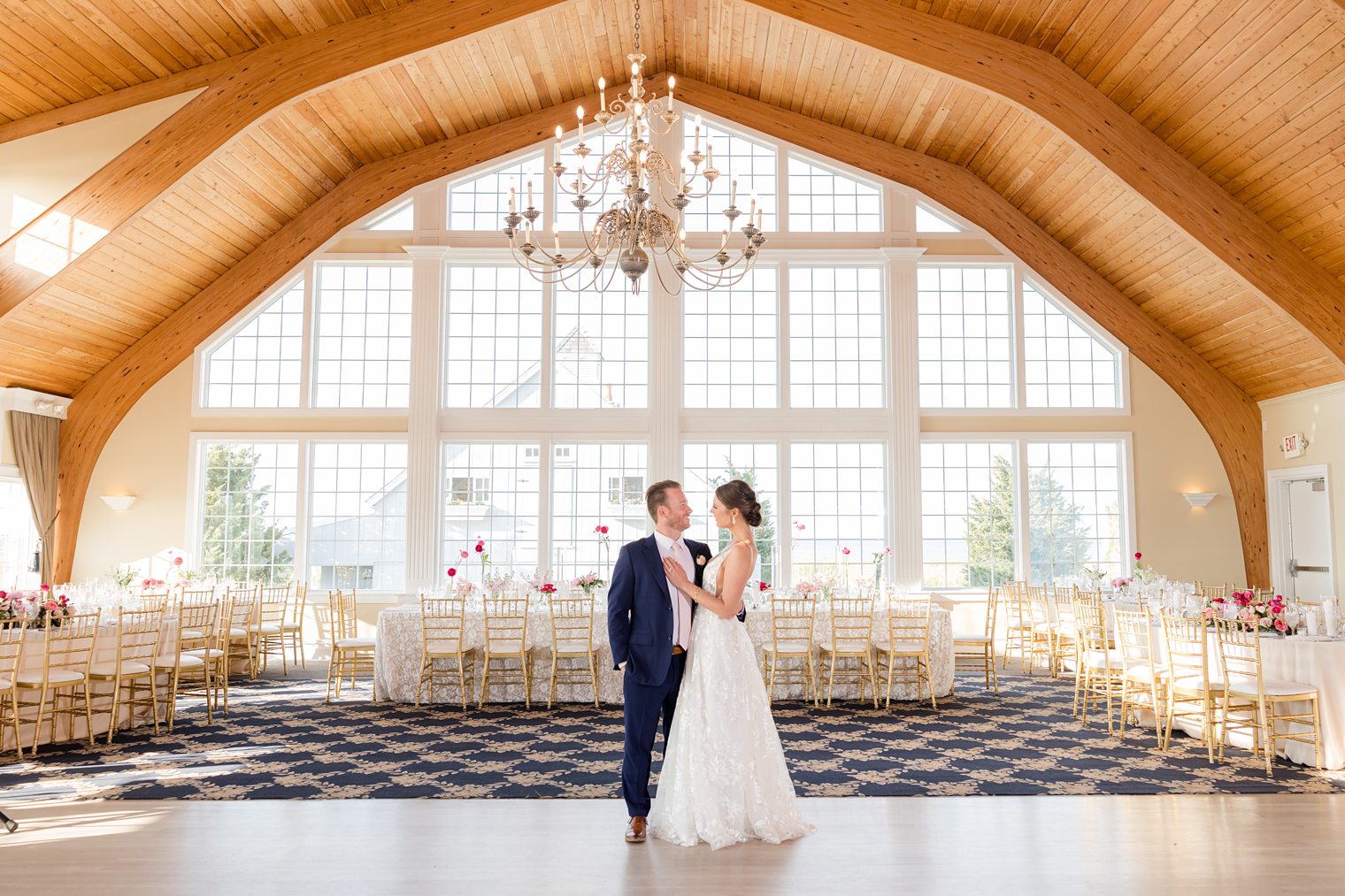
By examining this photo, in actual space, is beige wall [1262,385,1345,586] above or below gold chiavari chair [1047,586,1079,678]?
above

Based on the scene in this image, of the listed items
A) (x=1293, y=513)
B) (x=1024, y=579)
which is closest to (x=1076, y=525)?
(x=1024, y=579)

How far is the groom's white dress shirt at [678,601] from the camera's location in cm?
434

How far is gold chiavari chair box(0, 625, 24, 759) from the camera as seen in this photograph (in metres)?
6.04

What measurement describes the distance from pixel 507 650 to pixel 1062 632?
5.53m

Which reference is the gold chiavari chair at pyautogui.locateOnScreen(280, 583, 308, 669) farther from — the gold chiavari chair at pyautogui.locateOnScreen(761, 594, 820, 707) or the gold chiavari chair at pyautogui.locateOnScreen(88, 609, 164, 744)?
the gold chiavari chair at pyautogui.locateOnScreen(761, 594, 820, 707)

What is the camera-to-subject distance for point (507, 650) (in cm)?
780

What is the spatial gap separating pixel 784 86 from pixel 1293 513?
7.84m

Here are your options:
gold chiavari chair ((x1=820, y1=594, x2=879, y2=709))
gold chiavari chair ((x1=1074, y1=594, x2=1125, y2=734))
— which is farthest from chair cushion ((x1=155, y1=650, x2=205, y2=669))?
gold chiavari chair ((x1=1074, y1=594, x2=1125, y2=734))

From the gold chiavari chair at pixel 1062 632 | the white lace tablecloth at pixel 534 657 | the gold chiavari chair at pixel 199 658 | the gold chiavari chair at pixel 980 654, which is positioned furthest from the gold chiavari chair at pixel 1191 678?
the gold chiavari chair at pixel 199 658

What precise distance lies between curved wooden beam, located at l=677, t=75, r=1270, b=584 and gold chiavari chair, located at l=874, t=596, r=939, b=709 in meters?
5.29

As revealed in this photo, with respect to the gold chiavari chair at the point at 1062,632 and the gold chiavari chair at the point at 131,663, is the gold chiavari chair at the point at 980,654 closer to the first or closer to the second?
the gold chiavari chair at the point at 1062,632

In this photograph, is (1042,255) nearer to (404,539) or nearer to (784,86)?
(784,86)

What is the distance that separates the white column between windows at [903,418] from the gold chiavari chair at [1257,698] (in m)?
4.86

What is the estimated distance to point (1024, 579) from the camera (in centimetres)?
1128
